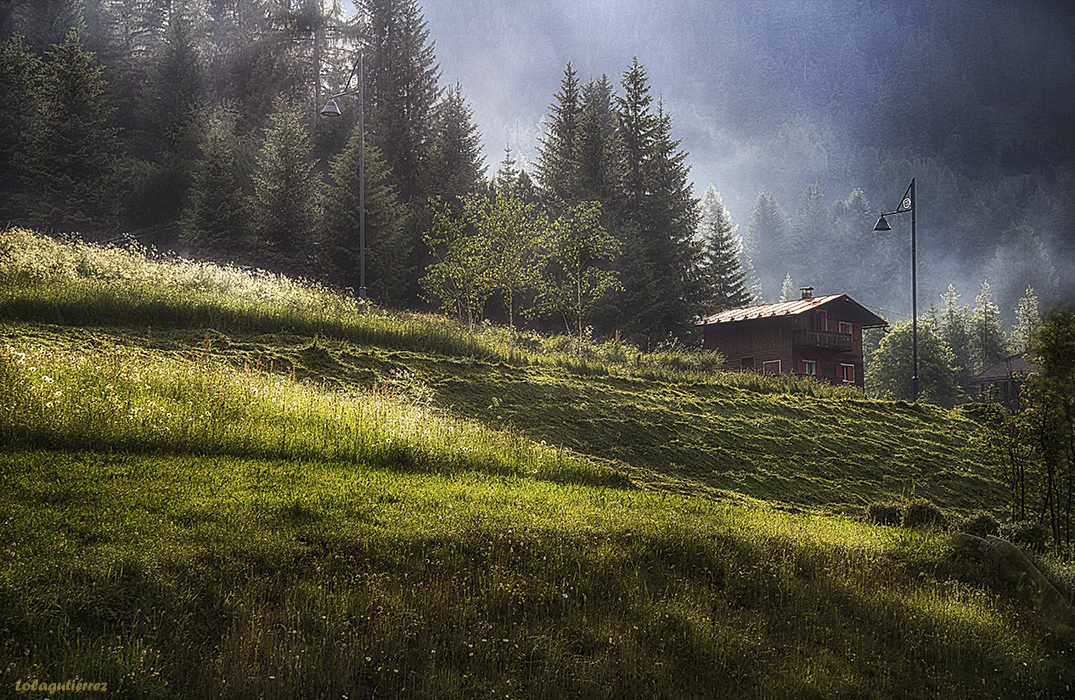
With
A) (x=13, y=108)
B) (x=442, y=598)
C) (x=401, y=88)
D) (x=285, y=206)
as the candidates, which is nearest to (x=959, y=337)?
(x=401, y=88)

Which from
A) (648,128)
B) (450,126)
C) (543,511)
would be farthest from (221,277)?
(648,128)

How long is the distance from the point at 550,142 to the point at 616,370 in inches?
1123

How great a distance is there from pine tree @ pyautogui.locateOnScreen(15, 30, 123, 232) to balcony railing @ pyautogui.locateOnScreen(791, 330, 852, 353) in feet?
116

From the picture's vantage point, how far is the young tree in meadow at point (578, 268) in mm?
29906

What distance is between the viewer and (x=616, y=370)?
23.2m

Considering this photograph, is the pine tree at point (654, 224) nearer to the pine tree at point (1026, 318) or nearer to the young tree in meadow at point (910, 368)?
the young tree in meadow at point (910, 368)

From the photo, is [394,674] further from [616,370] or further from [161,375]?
[616,370]

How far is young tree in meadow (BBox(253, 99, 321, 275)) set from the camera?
3200 cm

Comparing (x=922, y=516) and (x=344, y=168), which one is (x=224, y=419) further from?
(x=344, y=168)

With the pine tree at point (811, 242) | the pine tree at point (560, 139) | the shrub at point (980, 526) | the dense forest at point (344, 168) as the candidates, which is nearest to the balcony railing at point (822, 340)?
the dense forest at point (344, 168)

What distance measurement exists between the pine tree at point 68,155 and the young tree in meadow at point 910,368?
54.3m


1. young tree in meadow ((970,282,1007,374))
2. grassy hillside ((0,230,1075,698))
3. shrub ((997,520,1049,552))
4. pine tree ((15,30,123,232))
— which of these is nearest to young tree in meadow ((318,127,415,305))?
pine tree ((15,30,123,232))

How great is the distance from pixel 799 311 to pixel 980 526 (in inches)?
1257

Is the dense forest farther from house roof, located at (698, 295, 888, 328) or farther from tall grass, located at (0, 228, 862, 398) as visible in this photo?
tall grass, located at (0, 228, 862, 398)
